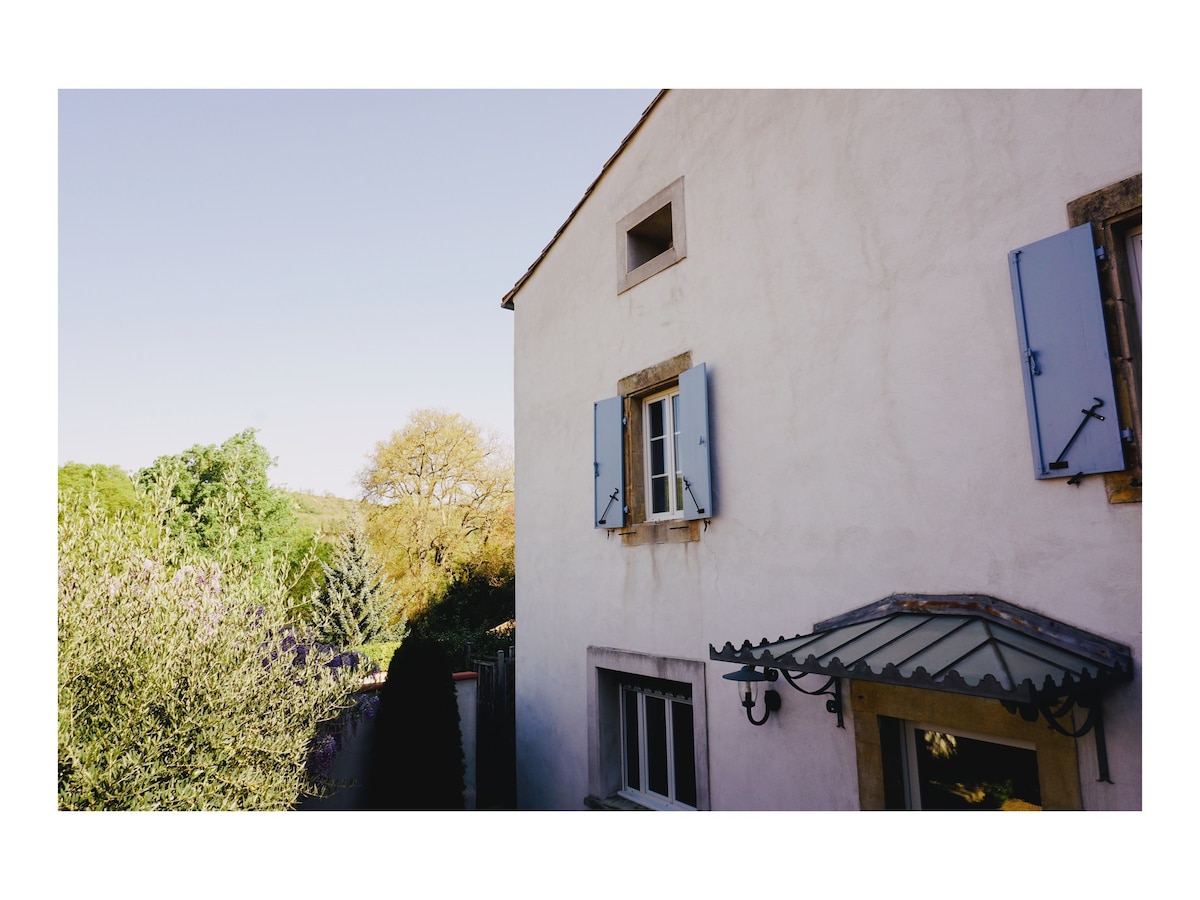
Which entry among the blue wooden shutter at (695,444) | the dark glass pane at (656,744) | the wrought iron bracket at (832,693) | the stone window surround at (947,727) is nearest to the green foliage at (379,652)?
the dark glass pane at (656,744)

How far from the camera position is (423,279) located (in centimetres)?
681

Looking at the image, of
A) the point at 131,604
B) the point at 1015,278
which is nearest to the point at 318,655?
the point at 131,604

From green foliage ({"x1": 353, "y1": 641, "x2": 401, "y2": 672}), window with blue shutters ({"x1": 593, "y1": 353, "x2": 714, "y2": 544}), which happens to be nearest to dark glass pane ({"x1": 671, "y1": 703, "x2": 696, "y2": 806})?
window with blue shutters ({"x1": 593, "y1": 353, "x2": 714, "y2": 544})

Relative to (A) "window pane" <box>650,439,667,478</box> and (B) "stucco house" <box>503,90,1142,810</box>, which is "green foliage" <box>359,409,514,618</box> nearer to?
(B) "stucco house" <box>503,90,1142,810</box>

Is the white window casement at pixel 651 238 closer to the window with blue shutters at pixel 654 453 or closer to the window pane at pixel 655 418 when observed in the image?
the window with blue shutters at pixel 654 453

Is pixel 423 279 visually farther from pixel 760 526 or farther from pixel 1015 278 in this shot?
pixel 1015 278

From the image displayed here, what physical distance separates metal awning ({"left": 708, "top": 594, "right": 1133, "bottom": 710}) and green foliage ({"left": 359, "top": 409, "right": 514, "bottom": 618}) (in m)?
16.2

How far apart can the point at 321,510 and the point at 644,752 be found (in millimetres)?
20957

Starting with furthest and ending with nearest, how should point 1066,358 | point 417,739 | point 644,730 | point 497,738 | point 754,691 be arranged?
point 497,738
point 417,739
point 644,730
point 754,691
point 1066,358

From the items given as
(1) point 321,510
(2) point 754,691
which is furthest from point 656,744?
(1) point 321,510

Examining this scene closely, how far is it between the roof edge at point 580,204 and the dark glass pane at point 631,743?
4824 millimetres

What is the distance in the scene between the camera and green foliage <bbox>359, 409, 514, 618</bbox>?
19.5m

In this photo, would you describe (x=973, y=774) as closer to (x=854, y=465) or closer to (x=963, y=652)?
(x=963, y=652)

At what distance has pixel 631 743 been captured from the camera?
236 inches
